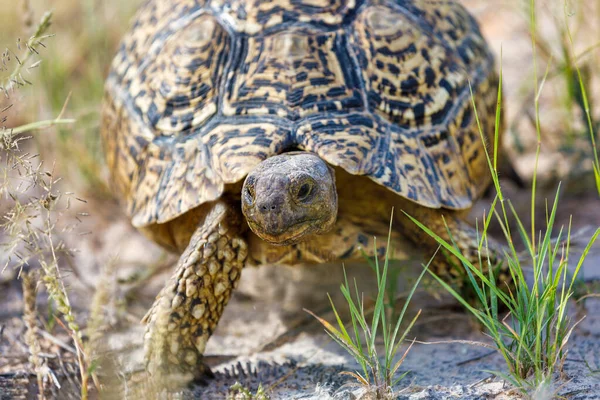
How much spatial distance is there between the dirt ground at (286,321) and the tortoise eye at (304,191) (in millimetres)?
648

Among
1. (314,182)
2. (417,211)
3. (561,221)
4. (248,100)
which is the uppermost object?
(248,100)

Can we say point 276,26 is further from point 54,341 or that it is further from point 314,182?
point 54,341

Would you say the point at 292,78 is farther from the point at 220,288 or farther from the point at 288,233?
the point at 220,288

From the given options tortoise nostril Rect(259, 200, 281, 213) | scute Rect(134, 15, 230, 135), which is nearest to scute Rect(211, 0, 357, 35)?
scute Rect(134, 15, 230, 135)

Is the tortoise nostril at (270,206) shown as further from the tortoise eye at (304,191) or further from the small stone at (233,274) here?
the small stone at (233,274)

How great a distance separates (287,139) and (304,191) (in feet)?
1.24

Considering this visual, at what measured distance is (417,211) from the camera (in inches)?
117

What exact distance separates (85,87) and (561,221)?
138 inches

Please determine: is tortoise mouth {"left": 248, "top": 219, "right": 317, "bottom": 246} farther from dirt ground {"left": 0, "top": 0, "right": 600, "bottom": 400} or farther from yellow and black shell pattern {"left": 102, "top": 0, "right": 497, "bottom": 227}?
dirt ground {"left": 0, "top": 0, "right": 600, "bottom": 400}

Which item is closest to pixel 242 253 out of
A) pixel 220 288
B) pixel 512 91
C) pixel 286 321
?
pixel 220 288

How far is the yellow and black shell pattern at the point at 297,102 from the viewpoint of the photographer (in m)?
2.75

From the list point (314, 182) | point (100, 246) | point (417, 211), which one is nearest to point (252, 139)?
point (314, 182)

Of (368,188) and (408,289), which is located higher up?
(368,188)

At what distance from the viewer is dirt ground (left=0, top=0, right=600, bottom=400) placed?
238 cm
